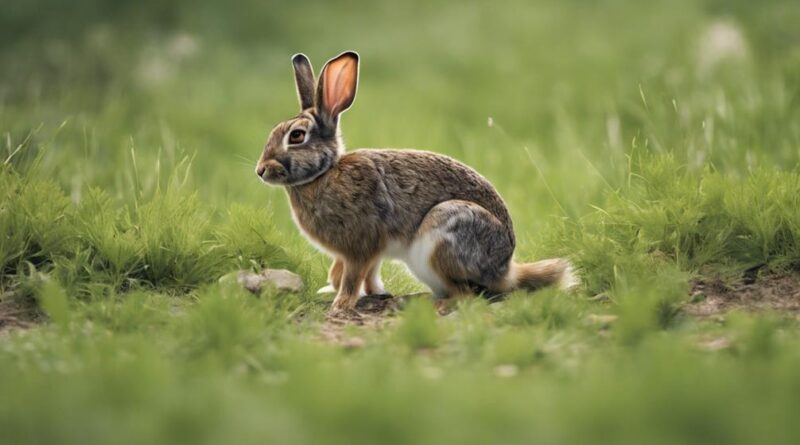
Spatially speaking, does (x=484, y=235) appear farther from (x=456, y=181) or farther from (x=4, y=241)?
(x=4, y=241)

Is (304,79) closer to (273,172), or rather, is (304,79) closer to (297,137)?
(297,137)

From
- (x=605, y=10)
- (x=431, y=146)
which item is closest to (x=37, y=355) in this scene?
(x=431, y=146)

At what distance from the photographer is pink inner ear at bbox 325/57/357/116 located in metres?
6.61

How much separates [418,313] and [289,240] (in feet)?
7.09

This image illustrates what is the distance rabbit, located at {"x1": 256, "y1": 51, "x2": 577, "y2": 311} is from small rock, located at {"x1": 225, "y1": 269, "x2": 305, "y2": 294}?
267 mm

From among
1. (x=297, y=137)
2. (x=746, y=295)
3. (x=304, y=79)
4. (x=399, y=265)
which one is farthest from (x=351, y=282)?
(x=746, y=295)

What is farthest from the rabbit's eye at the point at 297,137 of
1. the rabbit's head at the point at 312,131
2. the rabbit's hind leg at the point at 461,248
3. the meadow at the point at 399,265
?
the rabbit's hind leg at the point at 461,248

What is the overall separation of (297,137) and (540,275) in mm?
1736

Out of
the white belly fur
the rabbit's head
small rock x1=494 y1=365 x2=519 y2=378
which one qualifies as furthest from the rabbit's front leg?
small rock x1=494 y1=365 x2=519 y2=378

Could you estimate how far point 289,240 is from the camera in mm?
7270

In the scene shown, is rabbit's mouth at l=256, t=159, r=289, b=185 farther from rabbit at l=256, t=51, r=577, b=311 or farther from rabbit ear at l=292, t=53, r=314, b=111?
rabbit ear at l=292, t=53, r=314, b=111

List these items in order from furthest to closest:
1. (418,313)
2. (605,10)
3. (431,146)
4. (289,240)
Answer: (605,10), (431,146), (289,240), (418,313)

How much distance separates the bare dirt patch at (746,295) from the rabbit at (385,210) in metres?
0.78

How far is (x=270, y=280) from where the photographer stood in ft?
20.6
